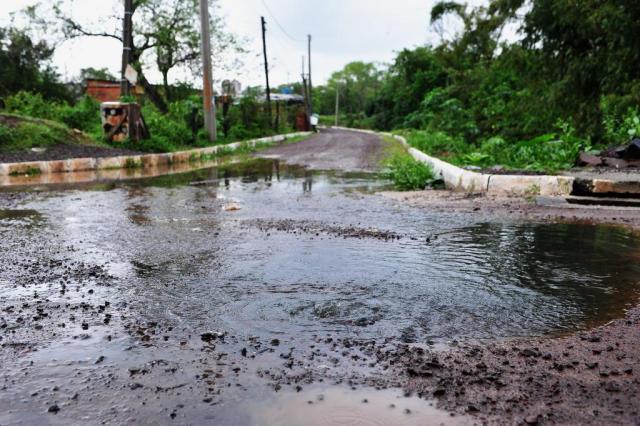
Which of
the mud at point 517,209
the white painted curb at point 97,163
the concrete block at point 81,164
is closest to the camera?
the mud at point 517,209

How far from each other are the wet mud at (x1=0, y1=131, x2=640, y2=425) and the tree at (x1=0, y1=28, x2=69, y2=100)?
29.4 metres

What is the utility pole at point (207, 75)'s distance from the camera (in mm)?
18391

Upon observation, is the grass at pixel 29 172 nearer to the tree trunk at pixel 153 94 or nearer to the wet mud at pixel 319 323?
the wet mud at pixel 319 323

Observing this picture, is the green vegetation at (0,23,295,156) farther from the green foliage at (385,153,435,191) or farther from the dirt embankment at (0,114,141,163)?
the green foliage at (385,153,435,191)

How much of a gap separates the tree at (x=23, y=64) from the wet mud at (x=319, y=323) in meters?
29.4

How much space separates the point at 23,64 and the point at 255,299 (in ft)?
111

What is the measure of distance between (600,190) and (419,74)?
34851 millimetres

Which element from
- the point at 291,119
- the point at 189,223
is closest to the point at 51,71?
the point at 291,119

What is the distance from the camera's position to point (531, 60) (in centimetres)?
1480

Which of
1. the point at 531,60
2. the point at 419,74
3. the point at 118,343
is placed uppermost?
the point at 419,74

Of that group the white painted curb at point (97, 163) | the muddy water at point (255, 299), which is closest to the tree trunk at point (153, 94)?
the white painted curb at point (97, 163)

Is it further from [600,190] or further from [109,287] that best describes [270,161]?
[109,287]

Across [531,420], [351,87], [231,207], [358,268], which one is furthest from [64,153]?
[351,87]

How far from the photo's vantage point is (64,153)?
514 inches
